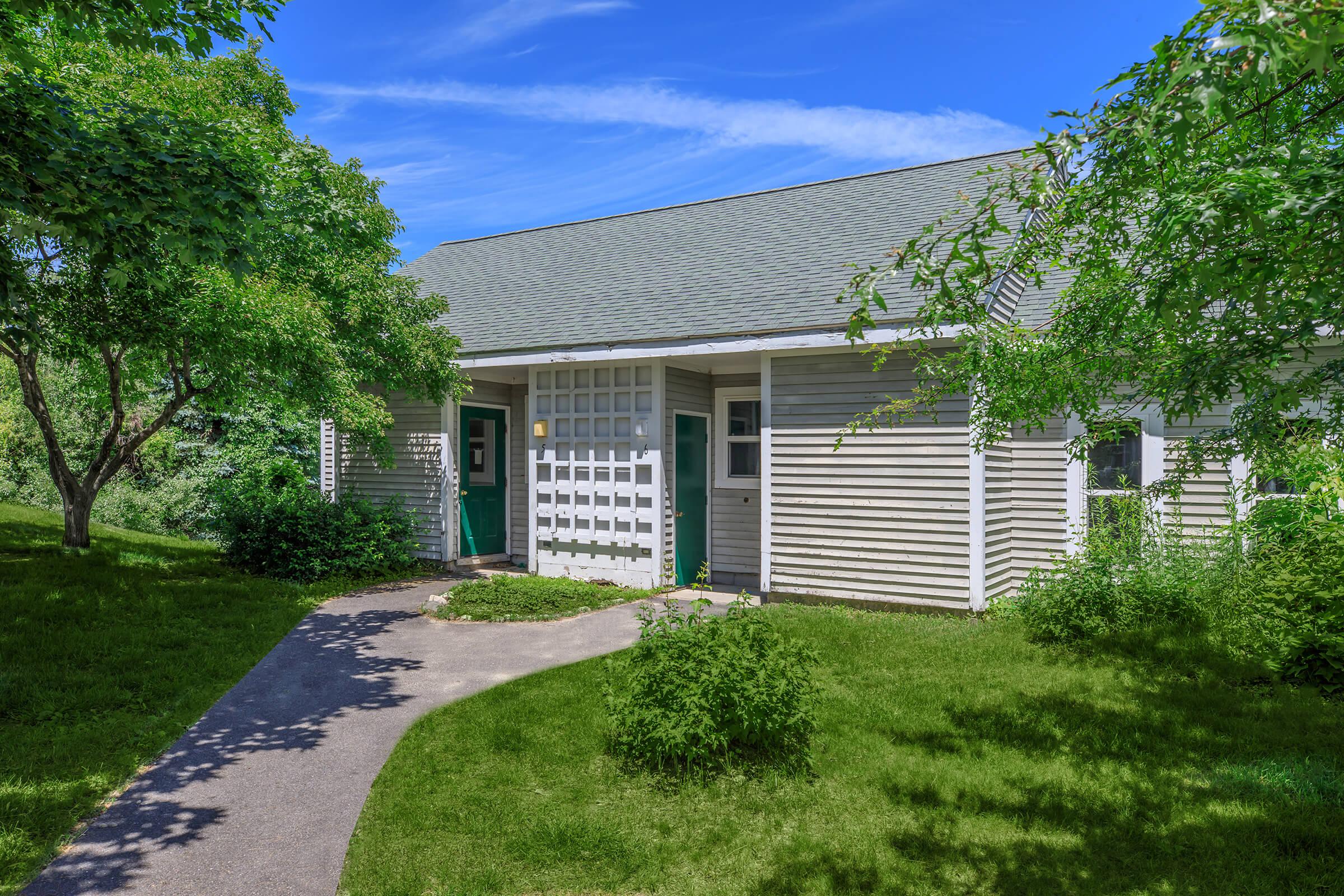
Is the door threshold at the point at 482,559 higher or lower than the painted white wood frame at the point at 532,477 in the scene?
lower

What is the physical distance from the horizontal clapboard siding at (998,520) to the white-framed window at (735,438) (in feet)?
11.0

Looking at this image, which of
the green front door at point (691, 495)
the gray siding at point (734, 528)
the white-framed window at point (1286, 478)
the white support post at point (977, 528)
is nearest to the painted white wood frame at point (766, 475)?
the green front door at point (691, 495)

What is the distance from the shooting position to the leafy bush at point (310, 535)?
36.0 ft

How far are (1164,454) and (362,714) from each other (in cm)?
833

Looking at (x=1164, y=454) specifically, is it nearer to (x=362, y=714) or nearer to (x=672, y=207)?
(x=362, y=714)

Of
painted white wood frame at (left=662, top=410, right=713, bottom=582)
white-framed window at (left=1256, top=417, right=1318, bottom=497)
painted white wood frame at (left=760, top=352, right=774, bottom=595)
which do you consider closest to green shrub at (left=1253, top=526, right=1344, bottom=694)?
white-framed window at (left=1256, top=417, right=1318, bottom=497)

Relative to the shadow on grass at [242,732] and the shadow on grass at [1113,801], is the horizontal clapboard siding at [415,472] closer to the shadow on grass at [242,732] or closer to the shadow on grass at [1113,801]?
the shadow on grass at [242,732]

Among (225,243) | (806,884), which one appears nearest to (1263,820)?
(806,884)

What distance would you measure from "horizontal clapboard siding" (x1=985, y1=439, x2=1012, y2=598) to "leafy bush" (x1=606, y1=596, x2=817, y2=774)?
4203mm

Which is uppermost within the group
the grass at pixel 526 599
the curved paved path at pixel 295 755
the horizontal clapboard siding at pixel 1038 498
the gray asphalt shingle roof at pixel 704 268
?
the gray asphalt shingle roof at pixel 704 268

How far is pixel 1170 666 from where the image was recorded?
631cm

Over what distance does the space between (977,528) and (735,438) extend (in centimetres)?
391

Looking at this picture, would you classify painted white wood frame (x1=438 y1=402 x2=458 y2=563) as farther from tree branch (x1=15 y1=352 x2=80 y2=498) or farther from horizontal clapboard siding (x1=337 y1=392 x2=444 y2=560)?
tree branch (x1=15 y1=352 x2=80 y2=498)

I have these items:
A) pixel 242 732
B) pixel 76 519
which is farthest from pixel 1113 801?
pixel 76 519
